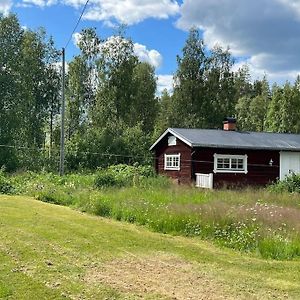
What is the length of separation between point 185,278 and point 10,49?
34.7 metres

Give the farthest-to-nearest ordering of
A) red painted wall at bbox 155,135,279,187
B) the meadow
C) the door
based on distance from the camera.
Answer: the door
red painted wall at bbox 155,135,279,187
the meadow

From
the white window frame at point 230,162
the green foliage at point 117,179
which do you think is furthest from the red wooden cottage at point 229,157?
the green foliage at point 117,179

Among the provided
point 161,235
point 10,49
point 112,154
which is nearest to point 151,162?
point 112,154

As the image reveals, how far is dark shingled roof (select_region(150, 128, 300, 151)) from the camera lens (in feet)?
79.2

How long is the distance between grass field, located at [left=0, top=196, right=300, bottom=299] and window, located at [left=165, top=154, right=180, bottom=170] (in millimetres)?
15585

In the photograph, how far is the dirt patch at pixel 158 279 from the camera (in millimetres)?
5656

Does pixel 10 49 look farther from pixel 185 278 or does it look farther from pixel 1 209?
pixel 185 278

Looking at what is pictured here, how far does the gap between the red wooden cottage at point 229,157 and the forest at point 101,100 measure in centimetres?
1056

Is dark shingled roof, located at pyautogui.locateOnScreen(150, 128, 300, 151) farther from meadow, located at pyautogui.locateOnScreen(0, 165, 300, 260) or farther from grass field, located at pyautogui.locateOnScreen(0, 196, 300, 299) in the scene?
grass field, located at pyautogui.locateOnScreen(0, 196, 300, 299)

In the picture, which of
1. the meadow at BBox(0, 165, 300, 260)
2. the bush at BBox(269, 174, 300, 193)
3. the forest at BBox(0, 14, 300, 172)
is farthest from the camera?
the forest at BBox(0, 14, 300, 172)

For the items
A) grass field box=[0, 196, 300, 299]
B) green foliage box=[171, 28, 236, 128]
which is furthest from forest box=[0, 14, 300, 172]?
grass field box=[0, 196, 300, 299]

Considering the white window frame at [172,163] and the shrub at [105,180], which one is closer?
the shrub at [105,180]

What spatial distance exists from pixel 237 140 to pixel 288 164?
10.4ft

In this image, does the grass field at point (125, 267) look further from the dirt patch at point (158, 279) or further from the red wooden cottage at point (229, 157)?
the red wooden cottage at point (229, 157)
